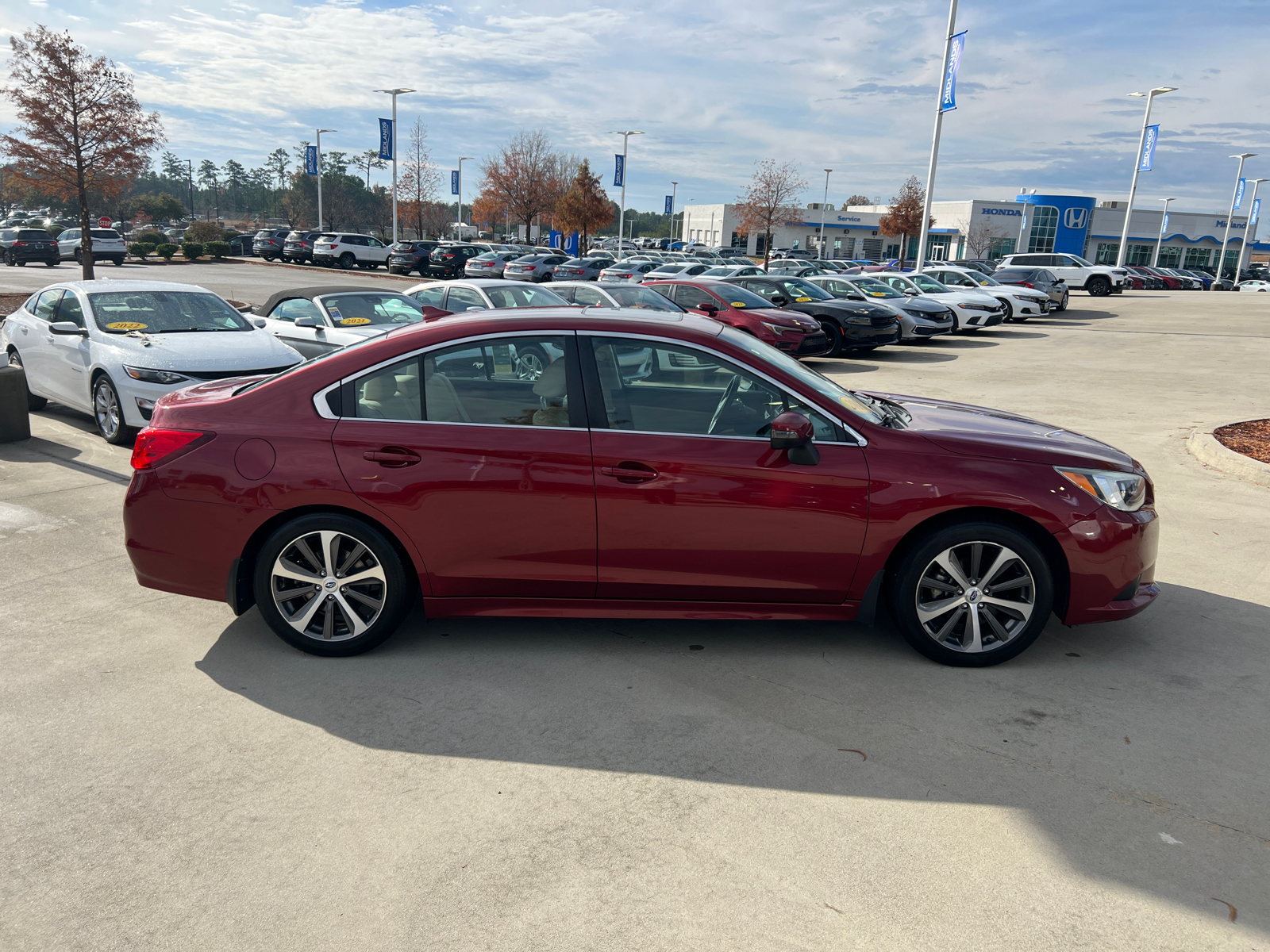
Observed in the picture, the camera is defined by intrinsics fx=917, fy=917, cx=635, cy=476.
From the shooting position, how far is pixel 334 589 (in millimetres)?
4375

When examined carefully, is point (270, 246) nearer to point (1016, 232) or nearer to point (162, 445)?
point (162, 445)

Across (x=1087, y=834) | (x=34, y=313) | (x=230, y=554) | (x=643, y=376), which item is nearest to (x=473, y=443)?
(x=643, y=376)

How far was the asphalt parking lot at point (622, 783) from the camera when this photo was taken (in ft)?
9.00

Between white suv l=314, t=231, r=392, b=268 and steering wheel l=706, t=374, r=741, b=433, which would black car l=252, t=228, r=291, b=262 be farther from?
steering wheel l=706, t=374, r=741, b=433

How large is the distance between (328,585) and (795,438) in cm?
231

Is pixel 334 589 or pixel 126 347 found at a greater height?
pixel 126 347

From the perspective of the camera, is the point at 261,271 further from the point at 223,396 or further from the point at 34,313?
the point at 223,396

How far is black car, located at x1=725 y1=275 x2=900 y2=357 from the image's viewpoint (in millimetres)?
17609

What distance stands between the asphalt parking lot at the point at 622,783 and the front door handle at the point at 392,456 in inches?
38.2

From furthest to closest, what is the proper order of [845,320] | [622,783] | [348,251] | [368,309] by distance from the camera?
[348,251], [845,320], [368,309], [622,783]

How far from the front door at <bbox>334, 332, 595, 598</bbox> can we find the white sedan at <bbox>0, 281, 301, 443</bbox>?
445 centimetres

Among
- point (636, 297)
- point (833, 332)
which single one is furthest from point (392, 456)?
point (833, 332)

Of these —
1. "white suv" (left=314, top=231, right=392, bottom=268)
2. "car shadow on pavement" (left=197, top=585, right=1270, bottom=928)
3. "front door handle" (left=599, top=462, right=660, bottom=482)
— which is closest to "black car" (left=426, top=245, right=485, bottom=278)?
"white suv" (left=314, top=231, right=392, bottom=268)

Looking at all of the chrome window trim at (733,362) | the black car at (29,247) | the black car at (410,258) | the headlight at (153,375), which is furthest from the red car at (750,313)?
the black car at (29,247)
